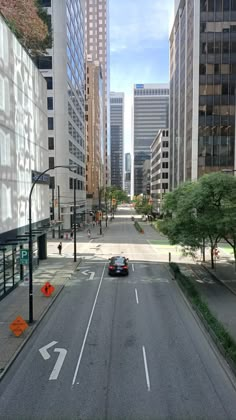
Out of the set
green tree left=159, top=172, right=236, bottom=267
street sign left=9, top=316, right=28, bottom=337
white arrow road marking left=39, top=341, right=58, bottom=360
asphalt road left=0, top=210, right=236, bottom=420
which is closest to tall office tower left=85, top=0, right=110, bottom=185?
green tree left=159, top=172, right=236, bottom=267

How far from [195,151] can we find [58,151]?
25260mm

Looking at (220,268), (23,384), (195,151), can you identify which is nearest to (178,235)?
(220,268)

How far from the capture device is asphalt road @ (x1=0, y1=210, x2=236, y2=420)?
10039 millimetres

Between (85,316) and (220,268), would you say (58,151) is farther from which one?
(85,316)

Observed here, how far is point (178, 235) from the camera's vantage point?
24.8 meters

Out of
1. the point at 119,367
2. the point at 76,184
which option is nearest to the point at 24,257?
the point at 119,367

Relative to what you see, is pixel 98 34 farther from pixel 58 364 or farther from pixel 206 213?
pixel 58 364

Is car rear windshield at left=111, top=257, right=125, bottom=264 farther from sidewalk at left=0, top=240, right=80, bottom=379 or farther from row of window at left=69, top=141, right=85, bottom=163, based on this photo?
row of window at left=69, top=141, right=85, bottom=163

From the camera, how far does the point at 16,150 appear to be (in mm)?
23812

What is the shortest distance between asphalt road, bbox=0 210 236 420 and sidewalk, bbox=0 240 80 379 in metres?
0.40

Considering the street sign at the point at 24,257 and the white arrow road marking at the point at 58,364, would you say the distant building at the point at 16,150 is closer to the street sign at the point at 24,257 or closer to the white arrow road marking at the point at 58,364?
the street sign at the point at 24,257

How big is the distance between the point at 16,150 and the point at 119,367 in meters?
17.1

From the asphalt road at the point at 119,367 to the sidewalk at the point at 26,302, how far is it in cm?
40

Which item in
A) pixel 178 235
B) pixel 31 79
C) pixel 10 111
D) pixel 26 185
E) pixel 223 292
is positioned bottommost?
pixel 223 292
